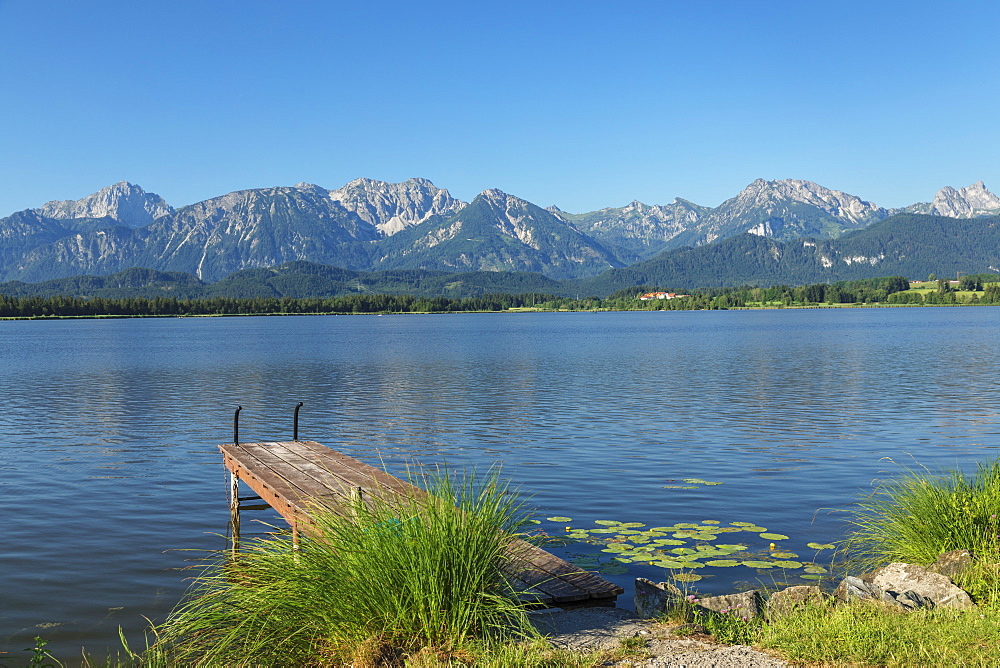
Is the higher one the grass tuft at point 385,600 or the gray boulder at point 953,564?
the grass tuft at point 385,600

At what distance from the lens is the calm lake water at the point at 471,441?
1927 centimetres

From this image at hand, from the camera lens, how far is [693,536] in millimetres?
19891

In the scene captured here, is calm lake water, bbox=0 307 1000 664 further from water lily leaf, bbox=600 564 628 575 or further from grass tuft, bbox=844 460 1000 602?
grass tuft, bbox=844 460 1000 602

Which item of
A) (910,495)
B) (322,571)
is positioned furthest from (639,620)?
(910,495)

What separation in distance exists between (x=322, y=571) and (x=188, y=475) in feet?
69.4

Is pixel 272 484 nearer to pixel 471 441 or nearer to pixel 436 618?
pixel 436 618

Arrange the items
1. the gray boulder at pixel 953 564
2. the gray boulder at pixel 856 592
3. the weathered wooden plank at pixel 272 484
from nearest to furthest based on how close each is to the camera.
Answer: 1. the gray boulder at pixel 856 592
2. the gray boulder at pixel 953 564
3. the weathered wooden plank at pixel 272 484

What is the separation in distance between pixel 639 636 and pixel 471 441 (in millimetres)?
25521

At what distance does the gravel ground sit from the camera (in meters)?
9.73

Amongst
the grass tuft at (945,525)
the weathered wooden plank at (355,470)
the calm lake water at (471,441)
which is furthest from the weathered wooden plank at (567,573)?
the grass tuft at (945,525)

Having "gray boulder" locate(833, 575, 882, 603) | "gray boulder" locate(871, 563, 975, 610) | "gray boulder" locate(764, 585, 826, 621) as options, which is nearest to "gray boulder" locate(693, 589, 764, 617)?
"gray boulder" locate(764, 585, 826, 621)

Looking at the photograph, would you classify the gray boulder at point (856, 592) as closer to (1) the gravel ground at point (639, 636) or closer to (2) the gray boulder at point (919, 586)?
(2) the gray boulder at point (919, 586)

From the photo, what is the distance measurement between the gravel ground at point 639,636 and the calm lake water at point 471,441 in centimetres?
448

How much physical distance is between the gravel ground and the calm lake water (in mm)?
4485
